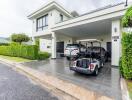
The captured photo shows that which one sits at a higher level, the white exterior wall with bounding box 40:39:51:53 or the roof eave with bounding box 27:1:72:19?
the roof eave with bounding box 27:1:72:19

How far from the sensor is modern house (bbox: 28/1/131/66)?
10.9 meters

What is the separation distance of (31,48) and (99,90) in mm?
11949

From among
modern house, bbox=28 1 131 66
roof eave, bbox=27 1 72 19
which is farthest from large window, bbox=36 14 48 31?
roof eave, bbox=27 1 72 19

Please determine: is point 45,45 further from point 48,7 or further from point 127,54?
point 127,54

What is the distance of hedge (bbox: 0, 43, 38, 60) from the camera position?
15840 mm

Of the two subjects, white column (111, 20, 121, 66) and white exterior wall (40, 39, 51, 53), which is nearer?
white column (111, 20, 121, 66)

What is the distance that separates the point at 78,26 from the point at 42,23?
8053 millimetres

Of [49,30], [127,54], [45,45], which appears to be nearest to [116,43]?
[127,54]

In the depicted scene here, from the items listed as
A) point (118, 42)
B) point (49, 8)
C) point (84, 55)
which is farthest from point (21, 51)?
point (118, 42)

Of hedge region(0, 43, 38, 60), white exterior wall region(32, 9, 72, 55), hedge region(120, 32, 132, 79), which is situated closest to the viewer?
hedge region(120, 32, 132, 79)

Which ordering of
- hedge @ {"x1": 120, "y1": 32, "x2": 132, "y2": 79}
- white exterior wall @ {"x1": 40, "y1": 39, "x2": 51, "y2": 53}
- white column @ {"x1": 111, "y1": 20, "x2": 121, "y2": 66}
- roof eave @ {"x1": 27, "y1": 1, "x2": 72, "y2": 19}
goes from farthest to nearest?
white exterior wall @ {"x1": 40, "y1": 39, "x2": 51, "y2": 53} → roof eave @ {"x1": 27, "y1": 1, "x2": 72, "y2": 19} → white column @ {"x1": 111, "y1": 20, "x2": 121, "y2": 66} → hedge @ {"x1": 120, "y1": 32, "x2": 132, "y2": 79}

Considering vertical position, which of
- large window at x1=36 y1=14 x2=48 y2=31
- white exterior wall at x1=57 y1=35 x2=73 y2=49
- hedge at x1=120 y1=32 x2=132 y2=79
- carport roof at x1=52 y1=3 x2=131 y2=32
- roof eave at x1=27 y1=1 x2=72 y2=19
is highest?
roof eave at x1=27 y1=1 x2=72 y2=19

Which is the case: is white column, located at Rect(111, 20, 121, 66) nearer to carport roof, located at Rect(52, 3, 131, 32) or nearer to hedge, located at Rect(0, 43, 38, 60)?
carport roof, located at Rect(52, 3, 131, 32)

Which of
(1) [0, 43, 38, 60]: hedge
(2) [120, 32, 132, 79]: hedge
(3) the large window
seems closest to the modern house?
(3) the large window
